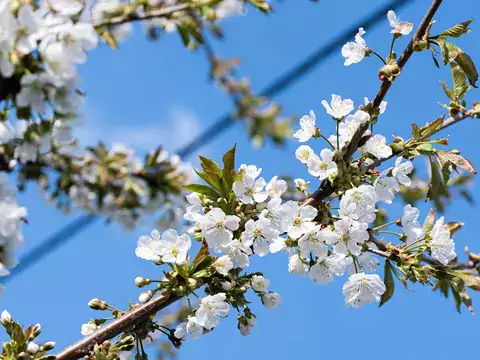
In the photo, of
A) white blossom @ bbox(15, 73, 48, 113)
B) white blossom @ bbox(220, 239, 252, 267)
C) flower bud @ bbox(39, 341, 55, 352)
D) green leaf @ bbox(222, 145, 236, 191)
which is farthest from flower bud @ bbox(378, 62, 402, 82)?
flower bud @ bbox(39, 341, 55, 352)

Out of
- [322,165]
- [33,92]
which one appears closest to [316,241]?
[322,165]

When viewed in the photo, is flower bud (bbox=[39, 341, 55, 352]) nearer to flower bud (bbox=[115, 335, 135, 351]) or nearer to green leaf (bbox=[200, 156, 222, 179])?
flower bud (bbox=[115, 335, 135, 351])

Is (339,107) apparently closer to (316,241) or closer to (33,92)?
(316,241)

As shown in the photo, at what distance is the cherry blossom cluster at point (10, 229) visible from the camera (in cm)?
126

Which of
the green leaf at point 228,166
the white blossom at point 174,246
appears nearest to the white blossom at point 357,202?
the green leaf at point 228,166

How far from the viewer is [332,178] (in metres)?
1.26

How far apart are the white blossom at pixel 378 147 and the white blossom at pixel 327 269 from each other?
0.24m

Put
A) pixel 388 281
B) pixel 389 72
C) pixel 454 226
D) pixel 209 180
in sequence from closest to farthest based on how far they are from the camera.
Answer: pixel 389 72 < pixel 209 180 < pixel 388 281 < pixel 454 226

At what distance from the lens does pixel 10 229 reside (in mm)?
1265

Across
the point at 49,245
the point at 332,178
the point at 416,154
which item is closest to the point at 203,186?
the point at 332,178

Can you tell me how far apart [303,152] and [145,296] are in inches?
19.6

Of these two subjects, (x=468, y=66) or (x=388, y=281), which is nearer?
(x=468, y=66)

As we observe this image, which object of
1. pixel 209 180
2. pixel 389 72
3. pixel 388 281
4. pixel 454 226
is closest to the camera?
pixel 389 72

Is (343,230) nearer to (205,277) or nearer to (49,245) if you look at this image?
(205,277)
